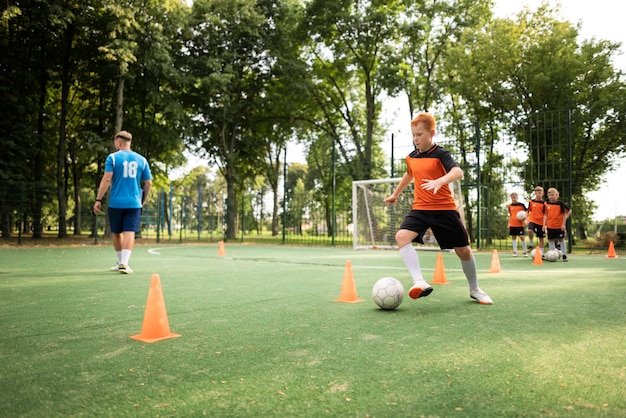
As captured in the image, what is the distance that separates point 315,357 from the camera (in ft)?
9.80

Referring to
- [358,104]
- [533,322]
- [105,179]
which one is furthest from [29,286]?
[358,104]

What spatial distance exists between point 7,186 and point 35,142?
3.69 m

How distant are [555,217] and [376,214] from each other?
742 cm

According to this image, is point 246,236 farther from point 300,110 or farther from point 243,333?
point 243,333

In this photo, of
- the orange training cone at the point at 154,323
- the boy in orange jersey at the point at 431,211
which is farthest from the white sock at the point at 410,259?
the orange training cone at the point at 154,323

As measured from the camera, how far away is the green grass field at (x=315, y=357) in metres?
2.19

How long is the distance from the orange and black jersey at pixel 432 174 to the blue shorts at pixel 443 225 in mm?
66

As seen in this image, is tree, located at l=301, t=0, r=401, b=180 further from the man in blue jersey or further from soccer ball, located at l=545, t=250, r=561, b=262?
the man in blue jersey

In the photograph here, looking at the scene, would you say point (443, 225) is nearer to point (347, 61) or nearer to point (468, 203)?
point (468, 203)

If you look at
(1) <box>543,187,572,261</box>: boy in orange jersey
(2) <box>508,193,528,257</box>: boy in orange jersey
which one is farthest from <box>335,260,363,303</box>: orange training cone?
→ (2) <box>508,193,528,257</box>: boy in orange jersey

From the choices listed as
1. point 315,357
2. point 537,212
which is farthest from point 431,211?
point 537,212

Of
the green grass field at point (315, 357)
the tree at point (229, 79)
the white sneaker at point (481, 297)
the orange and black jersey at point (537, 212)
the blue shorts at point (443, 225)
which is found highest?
the tree at point (229, 79)

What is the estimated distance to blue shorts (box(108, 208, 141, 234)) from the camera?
25.5ft

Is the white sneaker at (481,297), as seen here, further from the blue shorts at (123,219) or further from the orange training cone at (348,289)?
the blue shorts at (123,219)
